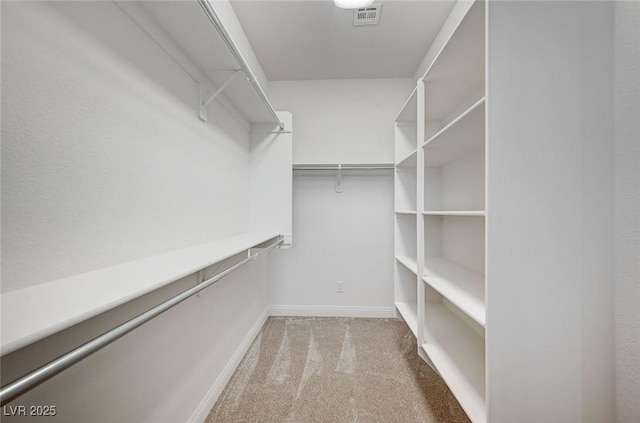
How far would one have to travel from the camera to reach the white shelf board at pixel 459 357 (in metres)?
1.02

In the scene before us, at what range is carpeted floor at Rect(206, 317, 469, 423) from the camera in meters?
1.39

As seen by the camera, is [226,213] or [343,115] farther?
[343,115]

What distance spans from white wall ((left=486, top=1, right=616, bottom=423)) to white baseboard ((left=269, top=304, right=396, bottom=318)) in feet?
5.68

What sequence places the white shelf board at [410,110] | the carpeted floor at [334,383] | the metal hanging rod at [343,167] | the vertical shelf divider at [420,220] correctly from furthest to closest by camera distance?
1. the metal hanging rod at [343,167]
2. the white shelf board at [410,110]
3. the vertical shelf divider at [420,220]
4. the carpeted floor at [334,383]

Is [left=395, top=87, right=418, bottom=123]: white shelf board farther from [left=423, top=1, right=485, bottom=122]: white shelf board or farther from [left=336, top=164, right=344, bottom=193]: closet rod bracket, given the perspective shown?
[left=336, top=164, right=344, bottom=193]: closet rod bracket

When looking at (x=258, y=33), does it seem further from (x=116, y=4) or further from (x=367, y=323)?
(x=367, y=323)

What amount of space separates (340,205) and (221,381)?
174 cm

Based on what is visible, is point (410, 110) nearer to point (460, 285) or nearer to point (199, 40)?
point (460, 285)

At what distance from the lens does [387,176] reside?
2.58 metres

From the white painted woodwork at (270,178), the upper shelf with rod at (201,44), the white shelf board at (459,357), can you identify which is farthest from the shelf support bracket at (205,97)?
the white shelf board at (459,357)

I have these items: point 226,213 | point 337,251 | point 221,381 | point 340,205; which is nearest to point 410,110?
point 340,205

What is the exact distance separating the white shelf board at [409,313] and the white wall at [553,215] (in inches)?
36.6

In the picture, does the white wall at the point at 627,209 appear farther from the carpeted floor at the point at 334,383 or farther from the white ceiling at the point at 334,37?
the white ceiling at the point at 334,37

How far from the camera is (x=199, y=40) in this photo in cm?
105
